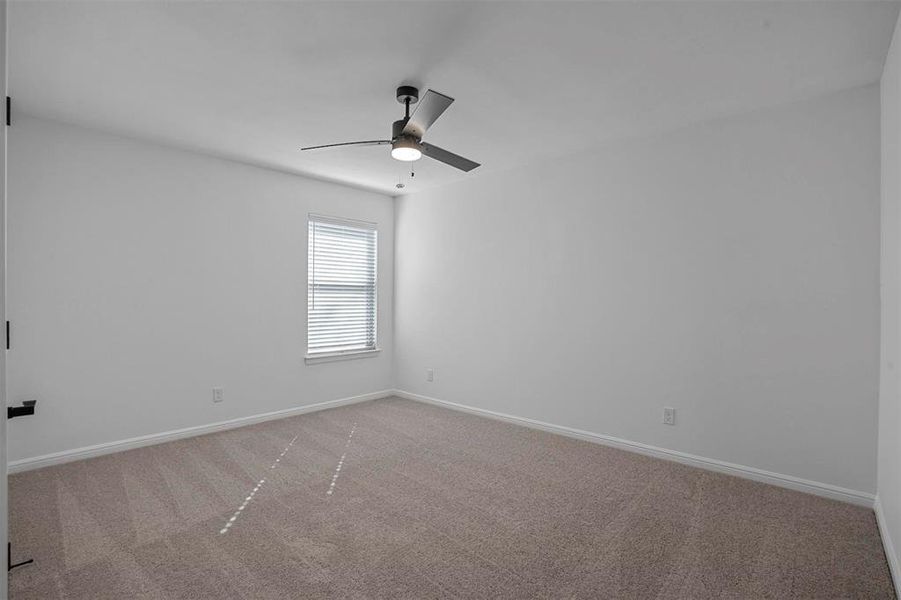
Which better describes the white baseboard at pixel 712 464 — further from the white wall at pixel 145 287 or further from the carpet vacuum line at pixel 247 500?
the white wall at pixel 145 287

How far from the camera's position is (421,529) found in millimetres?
2354

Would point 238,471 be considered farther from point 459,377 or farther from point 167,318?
point 459,377

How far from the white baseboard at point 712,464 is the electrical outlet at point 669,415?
212 mm

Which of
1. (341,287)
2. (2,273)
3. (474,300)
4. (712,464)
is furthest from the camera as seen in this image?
(341,287)

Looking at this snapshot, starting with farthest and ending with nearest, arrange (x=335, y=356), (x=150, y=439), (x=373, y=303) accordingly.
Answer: (x=373, y=303) < (x=335, y=356) < (x=150, y=439)

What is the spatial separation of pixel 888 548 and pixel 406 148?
3.17m

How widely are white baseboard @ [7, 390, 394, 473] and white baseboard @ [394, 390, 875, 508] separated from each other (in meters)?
1.87

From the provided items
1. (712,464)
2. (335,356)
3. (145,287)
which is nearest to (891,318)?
(712,464)

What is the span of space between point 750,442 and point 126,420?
4602 millimetres

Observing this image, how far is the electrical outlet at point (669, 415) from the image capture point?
3.33m

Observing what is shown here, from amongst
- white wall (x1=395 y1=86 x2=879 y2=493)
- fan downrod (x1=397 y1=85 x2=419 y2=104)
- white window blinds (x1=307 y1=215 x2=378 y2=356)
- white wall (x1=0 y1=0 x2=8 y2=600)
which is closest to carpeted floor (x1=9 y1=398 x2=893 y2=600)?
white wall (x1=395 y1=86 x2=879 y2=493)

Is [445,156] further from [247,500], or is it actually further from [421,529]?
[247,500]

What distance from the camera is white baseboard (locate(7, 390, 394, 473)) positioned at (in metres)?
3.10

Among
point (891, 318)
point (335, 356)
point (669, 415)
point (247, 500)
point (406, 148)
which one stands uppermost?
point (406, 148)
